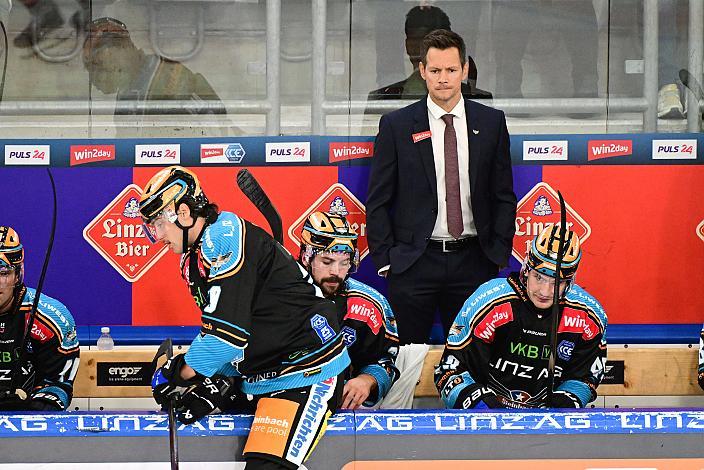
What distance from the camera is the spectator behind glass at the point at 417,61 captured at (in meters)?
5.27

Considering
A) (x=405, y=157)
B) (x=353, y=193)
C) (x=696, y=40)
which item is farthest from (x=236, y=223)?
(x=696, y=40)

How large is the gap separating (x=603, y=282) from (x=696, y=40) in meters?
1.29

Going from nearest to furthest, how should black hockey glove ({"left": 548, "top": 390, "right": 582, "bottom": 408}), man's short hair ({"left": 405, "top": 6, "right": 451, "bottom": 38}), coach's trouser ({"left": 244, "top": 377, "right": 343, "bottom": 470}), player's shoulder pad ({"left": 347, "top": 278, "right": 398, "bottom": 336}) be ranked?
coach's trouser ({"left": 244, "top": 377, "right": 343, "bottom": 470}) → black hockey glove ({"left": 548, "top": 390, "right": 582, "bottom": 408}) → player's shoulder pad ({"left": 347, "top": 278, "right": 398, "bottom": 336}) → man's short hair ({"left": 405, "top": 6, "right": 451, "bottom": 38})

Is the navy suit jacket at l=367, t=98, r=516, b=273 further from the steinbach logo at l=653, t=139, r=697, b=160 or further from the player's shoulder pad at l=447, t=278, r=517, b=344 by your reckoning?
the steinbach logo at l=653, t=139, r=697, b=160

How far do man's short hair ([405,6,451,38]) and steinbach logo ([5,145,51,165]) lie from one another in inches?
75.2

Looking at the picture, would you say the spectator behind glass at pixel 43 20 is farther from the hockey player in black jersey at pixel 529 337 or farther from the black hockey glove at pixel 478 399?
the black hockey glove at pixel 478 399

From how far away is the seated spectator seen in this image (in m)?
4.22

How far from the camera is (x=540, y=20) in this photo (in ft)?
17.4

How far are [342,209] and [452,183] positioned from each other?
0.76 m

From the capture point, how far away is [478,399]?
379 cm

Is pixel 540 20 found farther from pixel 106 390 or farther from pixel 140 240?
pixel 106 390

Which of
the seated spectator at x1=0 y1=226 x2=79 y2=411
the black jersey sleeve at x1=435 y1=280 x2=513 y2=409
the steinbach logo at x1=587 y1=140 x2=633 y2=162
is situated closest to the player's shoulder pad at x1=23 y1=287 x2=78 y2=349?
the seated spectator at x1=0 y1=226 x2=79 y2=411

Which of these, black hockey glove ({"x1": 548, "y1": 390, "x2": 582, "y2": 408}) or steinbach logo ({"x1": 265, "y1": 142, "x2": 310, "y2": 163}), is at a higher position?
steinbach logo ({"x1": 265, "y1": 142, "x2": 310, "y2": 163})

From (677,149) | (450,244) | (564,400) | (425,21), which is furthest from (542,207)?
(564,400)
